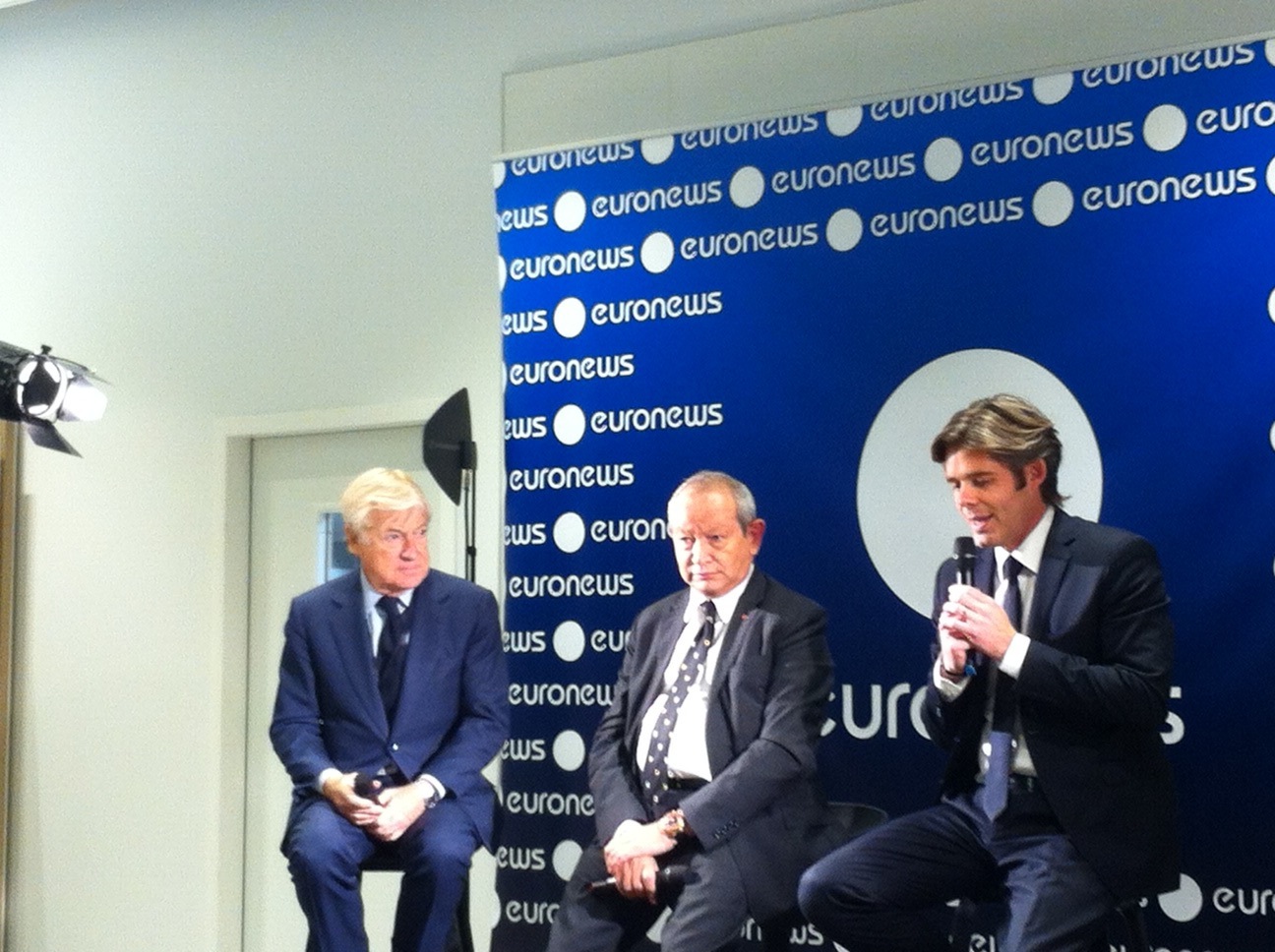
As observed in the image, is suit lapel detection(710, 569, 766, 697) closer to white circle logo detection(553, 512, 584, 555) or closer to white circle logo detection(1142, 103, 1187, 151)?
white circle logo detection(553, 512, 584, 555)

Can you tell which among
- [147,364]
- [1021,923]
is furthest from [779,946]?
[147,364]

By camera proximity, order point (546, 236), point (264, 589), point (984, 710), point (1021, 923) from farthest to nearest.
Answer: point (264, 589)
point (546, 236)
point (984, 710)
point (1021, 923)

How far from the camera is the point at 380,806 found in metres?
4.58

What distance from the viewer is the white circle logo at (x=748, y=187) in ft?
17.0

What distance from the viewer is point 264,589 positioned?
6.35 meters

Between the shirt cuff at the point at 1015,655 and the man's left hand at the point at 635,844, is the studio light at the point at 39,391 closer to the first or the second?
the man's left hand at the point at 635,844

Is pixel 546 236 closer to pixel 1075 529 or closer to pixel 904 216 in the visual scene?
pixel 904 216

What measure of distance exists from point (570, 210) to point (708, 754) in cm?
198

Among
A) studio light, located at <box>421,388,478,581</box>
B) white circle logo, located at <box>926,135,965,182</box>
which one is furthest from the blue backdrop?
studio light, located at <box>421,388,478,581</box>

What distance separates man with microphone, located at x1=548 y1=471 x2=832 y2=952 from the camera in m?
4.16

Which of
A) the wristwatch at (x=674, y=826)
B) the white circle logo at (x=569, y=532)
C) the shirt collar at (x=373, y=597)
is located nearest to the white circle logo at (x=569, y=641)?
the white circle logo at (x=569, y=532)

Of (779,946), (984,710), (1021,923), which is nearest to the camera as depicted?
(1021,923)

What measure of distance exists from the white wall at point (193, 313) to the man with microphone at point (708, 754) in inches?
52.0

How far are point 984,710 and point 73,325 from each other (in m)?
4.21
